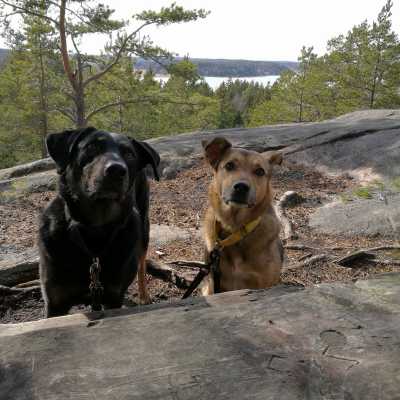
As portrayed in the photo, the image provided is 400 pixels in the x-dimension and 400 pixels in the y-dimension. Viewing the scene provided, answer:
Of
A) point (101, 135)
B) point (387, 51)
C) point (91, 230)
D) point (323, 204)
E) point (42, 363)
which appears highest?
point (387, 51)

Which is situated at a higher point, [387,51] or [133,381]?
[387,51]

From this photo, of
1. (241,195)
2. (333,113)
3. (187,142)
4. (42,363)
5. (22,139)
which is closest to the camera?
(42,363)

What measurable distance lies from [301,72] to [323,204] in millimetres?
30855

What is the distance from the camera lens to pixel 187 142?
1282 cm

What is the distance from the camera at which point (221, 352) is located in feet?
6.09

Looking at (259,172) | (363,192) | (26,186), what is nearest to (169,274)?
(259,172)

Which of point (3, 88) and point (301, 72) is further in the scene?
point (301, 72)

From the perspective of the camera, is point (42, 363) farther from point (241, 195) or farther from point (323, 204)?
point (323, 204)

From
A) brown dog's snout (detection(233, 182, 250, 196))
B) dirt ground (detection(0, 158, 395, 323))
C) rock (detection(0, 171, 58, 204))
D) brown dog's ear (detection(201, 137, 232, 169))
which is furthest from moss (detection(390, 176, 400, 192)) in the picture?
rock (detection(0, 171, 58, 204))

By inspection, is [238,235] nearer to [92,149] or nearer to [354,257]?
[92,149]

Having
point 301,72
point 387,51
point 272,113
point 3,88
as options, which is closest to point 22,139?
point 3,88

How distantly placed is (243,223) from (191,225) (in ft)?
10.4

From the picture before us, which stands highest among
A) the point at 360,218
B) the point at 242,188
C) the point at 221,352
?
the point at 242,188

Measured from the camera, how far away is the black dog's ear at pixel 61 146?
9.96 feet
